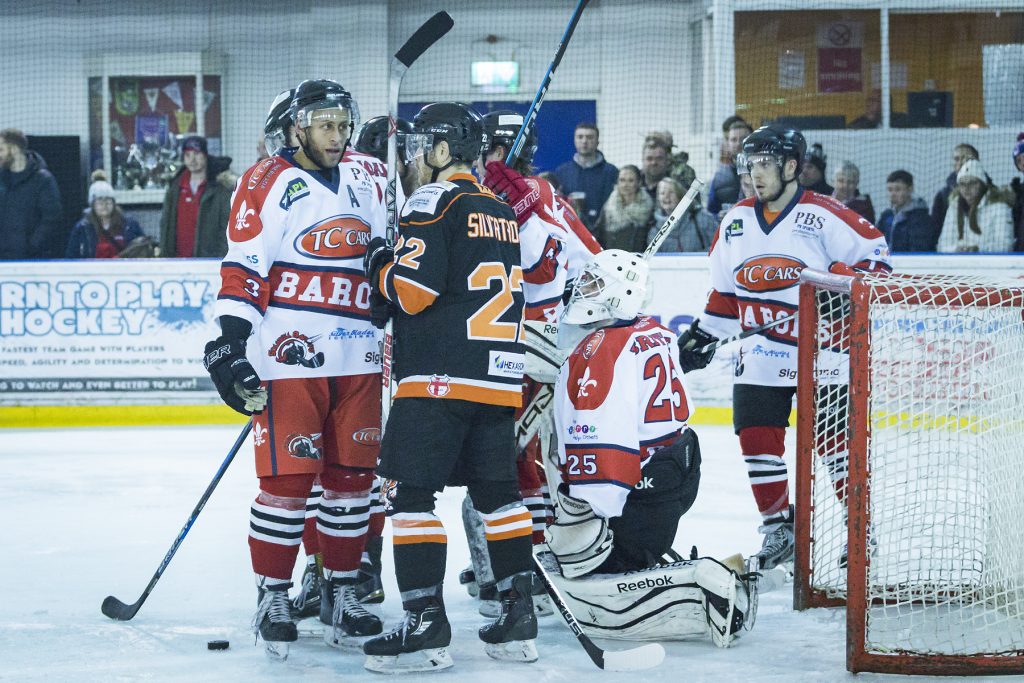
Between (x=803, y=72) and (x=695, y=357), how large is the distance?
587 centimetres

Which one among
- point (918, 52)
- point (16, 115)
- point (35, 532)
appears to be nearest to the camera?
point (35, 532)

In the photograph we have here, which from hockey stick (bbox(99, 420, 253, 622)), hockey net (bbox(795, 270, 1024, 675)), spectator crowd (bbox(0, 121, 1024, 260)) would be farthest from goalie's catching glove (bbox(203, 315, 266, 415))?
spectator crowd (bbox(0, 121, 1024, 260))

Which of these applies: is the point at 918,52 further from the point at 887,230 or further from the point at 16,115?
the point at 16,115

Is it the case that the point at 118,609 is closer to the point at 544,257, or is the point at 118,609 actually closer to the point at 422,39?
the point at 544,257

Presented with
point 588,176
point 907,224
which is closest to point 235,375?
point 588,176

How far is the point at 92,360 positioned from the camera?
6.68 metres

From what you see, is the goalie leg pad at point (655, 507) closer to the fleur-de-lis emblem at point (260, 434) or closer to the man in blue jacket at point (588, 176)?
the fleur-de-lis emblem at point (260, 434)

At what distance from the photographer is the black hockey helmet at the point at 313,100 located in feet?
10.1

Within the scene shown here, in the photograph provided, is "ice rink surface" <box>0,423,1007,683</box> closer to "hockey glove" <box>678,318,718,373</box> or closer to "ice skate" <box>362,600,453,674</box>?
"ice skate" <box>362,600,453,674</box>

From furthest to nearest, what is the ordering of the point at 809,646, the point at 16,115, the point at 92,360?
the point at 16,115 < the point at 92,360 < the point at 809,646

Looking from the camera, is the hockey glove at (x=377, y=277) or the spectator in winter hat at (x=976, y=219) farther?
the spectator in winter hat at (x=976, y=219)

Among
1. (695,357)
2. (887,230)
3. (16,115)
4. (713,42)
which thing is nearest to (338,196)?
(695,357)

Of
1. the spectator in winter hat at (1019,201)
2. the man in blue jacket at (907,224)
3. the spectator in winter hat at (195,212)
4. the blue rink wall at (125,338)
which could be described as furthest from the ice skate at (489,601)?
the spectator in winter hat at (1019,201)

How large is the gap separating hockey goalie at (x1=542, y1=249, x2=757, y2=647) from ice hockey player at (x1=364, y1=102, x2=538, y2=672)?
0.18 m
